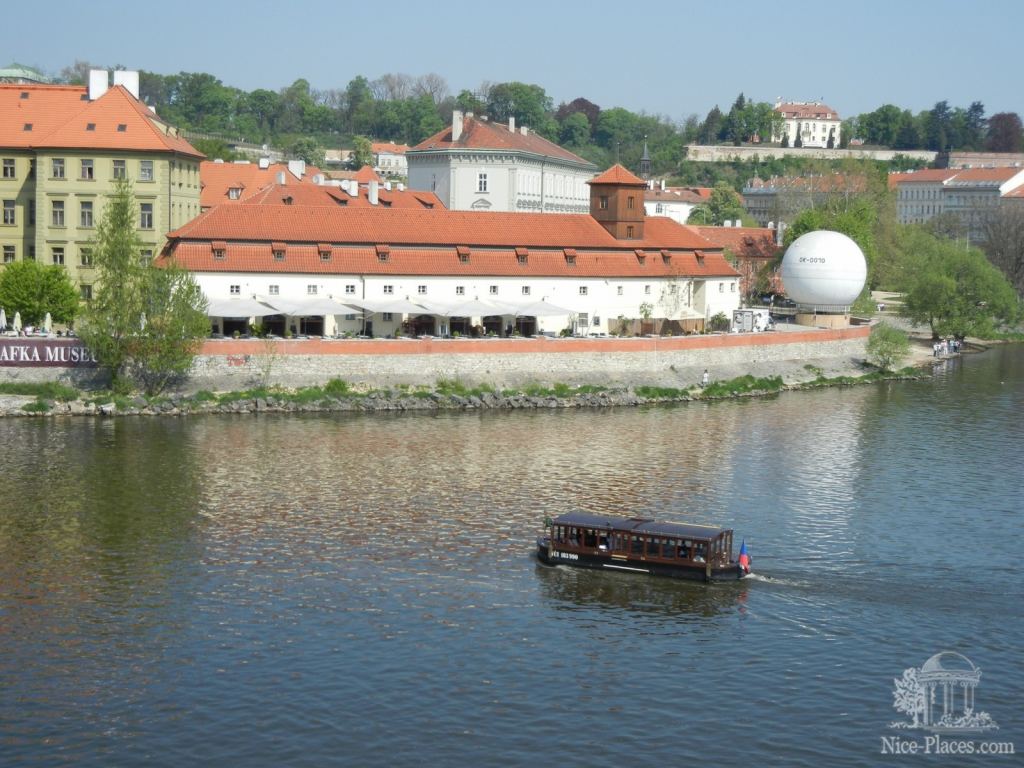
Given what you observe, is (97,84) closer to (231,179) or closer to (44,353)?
(231,179)

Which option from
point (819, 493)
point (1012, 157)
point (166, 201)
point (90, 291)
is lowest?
point (819, 493)

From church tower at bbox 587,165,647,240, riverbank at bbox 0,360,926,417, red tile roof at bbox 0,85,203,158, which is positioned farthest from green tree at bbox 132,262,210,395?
church tower at bbox 587,165,647,240

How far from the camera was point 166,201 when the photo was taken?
60781mm

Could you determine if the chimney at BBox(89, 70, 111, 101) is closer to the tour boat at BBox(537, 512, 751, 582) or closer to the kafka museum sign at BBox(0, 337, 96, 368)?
the kafka museum sign at BBox(0, 337, 96, 368)

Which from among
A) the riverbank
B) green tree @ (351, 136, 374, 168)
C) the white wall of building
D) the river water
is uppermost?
green tree @ (351, 136, 374, 168)

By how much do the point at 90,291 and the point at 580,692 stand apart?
135 ft

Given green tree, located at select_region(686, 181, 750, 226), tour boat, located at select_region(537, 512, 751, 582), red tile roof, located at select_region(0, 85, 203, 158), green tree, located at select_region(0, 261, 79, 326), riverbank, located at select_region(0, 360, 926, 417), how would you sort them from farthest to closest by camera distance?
green tree, located at select_region(686, 181, 750, 226), red tile roof, located at select_region(0, 85, 203, 158), green tree, located at select_region(0, 261, 79, 326), riverbank, located at select_region(0, 360, 926, 417), tour boat, located at select_region(537, 512, 751, 582)

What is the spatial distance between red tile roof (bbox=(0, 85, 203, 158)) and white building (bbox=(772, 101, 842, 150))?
468ft

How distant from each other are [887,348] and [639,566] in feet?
124

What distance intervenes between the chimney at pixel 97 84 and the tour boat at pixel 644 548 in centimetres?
4145

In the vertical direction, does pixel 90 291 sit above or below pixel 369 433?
above

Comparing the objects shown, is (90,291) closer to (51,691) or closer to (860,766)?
(51,691)

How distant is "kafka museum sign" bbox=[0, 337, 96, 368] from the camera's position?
49.9 metres

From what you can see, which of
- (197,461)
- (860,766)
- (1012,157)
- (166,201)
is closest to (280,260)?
(166,201)
